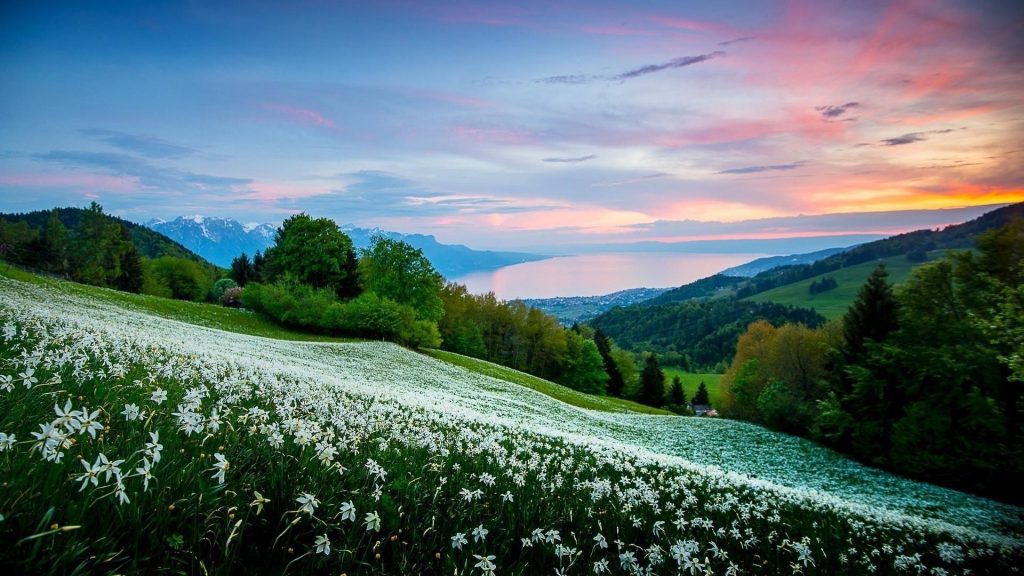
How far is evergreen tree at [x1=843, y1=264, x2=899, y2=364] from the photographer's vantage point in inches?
1540

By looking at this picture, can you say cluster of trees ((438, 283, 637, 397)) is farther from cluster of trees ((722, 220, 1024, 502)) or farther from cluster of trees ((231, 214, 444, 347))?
cluster of trees ((722, 220, 1024, 502))

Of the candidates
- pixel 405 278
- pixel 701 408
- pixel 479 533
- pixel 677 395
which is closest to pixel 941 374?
pixel 479 533

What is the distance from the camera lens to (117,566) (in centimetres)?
287

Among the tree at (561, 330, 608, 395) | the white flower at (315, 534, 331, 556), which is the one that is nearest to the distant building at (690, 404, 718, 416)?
the tree at (561, 330, 608, 395)

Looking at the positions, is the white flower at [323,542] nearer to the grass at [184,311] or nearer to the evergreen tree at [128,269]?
the grass at [184,311]

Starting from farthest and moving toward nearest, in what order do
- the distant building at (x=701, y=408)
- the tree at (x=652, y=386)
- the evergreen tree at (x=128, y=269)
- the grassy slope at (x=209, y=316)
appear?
the distant building at (x=701, y=408), the tree at (x=652, y=386), the evergreen tree at (x=128, y=269), the grassy slope at (x=209, y=316)

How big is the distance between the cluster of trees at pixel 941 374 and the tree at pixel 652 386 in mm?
65937

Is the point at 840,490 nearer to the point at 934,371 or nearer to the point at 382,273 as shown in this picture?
the point at 934,371

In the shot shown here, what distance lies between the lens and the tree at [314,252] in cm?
7231

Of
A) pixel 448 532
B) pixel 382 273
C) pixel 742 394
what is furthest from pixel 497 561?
pixel 742 394

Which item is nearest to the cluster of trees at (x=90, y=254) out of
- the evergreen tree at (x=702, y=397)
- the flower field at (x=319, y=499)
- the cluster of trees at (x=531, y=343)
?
the cluster of trees at (x=531, y=343)

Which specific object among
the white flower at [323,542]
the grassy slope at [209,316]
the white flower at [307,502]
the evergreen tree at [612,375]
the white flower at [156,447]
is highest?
the white flower at [156,447]

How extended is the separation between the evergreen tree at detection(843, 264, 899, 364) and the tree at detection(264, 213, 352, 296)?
68.8m

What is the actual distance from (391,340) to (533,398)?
2996 centimetres
